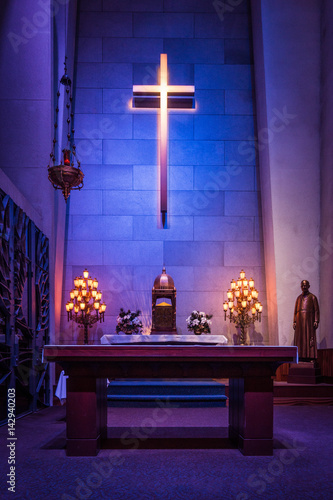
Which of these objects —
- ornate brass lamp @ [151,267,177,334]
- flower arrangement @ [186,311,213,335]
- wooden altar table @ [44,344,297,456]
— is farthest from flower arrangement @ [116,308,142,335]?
wooden altar table @ [44,344,297,456]

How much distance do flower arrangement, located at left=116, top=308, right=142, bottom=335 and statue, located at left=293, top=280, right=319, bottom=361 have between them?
9.74 ft

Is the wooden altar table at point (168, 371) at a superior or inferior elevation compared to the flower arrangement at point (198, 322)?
inferior

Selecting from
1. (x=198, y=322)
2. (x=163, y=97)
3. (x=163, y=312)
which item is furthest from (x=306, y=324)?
(x=163, y=97)

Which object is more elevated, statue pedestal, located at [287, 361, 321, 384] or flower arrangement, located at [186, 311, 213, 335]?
flower arrangement, located at [186, 311, 213, 335]

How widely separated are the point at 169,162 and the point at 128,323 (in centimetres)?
375

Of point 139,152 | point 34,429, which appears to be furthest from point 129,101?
point 34,429

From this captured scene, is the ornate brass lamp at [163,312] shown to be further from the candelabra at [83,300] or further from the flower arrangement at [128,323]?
the candelabra at [83,300]

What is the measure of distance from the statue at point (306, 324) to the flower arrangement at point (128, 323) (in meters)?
2.97

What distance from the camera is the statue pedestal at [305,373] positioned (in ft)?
25.0

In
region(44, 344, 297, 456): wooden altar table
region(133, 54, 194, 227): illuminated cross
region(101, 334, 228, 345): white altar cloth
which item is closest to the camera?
region(44, 344, 297, 456): wooden altar table

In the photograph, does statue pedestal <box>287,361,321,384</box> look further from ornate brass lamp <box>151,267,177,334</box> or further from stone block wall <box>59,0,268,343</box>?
ornate brass lamp <box>151,267,177,334</box>

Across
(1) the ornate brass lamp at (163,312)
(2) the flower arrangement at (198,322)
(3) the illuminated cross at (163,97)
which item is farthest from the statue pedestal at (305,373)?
(3) the illuminated cross at (163,97)

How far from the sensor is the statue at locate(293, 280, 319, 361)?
7773 mm

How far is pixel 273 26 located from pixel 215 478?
9.16m
